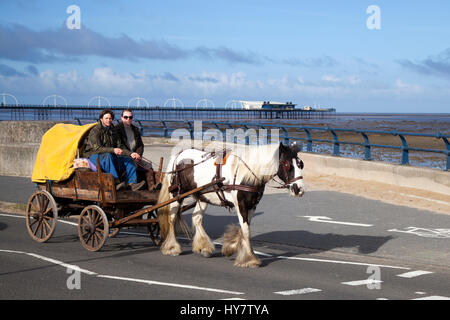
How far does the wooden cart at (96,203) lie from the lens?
33.3 feet

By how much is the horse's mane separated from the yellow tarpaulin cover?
330 cm

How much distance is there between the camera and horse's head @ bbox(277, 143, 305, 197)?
9.03 metres

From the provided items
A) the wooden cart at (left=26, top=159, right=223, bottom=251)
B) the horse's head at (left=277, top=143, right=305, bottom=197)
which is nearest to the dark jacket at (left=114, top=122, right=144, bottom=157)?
the wooden cart at (left=26, top=159, right=223, bottom=251)

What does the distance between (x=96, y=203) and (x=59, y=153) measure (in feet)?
3.80

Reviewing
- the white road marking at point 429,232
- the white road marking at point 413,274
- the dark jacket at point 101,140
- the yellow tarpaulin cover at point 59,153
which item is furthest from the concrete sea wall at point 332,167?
the yellow tarpaulin cover at point 59,153

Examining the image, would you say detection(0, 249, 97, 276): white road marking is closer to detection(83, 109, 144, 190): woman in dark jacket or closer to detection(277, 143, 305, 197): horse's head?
detection(83, 109, 144, 190): woman in dark jacket

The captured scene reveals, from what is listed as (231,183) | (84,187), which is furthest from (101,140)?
(231,183)

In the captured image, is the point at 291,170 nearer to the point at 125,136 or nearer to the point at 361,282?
the point at 361,282

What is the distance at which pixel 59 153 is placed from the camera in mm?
11055

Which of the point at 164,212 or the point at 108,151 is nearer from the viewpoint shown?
the point at 164,212

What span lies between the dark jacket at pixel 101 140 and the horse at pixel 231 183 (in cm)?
118

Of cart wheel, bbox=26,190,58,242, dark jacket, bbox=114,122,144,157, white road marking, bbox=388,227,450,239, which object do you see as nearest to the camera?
dark jacket, bbox=114,122,144,157
